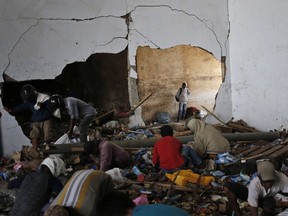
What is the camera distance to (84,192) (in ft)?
10.8

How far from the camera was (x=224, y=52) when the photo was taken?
10031 millimetres

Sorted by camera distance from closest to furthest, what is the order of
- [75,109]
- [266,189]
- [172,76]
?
[266,189], [75,109], [172,76]

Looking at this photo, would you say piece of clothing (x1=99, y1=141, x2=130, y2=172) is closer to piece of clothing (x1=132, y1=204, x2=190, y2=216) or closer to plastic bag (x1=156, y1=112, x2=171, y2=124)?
piece of clothing (x1=132, y1=204, x2=190, y2=216)

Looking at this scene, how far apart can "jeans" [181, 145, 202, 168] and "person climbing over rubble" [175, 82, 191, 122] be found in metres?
5.81

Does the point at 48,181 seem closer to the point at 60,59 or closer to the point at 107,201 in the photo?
the point at 107,201

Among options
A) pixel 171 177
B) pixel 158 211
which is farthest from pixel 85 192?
pixel 171 177

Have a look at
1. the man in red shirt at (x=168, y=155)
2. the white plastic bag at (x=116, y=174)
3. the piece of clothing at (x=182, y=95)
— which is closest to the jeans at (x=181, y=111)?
the piece of clothing at (x=182, y=95)

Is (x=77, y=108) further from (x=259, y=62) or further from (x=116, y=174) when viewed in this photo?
(x=259, y=62)

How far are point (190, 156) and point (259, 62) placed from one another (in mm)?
4239

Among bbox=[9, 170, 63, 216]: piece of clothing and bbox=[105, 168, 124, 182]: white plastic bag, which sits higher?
bbox=[9, 170, 63, 216]: piece of clothing

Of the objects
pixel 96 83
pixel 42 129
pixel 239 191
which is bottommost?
pixel 239 191

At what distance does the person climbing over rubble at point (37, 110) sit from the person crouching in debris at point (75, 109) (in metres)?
0.35

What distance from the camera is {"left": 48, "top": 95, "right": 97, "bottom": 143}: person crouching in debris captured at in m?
7.25

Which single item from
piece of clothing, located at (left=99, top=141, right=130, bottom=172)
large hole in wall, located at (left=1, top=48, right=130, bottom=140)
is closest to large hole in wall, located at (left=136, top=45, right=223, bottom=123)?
large hole in wall, located at (left=1, top=48, right=130, bottom=140)
